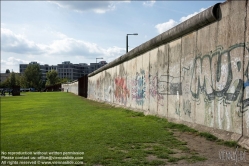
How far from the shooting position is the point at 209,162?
5.34 meters

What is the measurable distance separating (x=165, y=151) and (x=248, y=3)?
403 centimetres

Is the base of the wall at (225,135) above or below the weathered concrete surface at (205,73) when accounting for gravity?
below

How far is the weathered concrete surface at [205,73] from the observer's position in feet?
22.3

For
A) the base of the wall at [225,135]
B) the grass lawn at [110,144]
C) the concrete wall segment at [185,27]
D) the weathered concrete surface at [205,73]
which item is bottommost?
the grass lawn at [110,144]

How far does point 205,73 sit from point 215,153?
3037 millimetres

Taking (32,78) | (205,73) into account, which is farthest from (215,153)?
(32,78)

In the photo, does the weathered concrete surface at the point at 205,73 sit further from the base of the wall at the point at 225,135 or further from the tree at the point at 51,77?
the tree at the point at 51,77

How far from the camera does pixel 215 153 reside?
6.00 meters

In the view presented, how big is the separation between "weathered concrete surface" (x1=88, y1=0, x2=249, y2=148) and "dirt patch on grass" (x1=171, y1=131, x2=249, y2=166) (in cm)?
41

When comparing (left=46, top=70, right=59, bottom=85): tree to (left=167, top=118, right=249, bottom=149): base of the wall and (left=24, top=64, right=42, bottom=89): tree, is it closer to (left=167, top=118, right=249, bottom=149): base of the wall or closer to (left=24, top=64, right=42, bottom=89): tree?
(left=24, top=64, right=42, bottom=89): tree

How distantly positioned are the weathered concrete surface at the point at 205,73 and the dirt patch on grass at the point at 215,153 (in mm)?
411

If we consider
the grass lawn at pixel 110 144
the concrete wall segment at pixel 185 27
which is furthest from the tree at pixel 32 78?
the grass lawn at pixel 110 144

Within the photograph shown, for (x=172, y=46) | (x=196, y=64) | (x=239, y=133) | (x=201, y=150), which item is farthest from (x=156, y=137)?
(x=172, y=46)

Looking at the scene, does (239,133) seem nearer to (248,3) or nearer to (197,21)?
(248,3)
